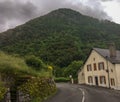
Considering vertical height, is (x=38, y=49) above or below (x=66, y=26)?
below

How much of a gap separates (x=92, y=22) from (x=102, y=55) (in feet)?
394

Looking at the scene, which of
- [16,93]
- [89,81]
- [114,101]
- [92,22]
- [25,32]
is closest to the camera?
[16,93]

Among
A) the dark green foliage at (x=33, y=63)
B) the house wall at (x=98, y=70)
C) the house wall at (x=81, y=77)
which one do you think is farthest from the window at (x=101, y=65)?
the dark green foliage at (x=33, y=63)

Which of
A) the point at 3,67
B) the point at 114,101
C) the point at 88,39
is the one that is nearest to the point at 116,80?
the point at 114,101

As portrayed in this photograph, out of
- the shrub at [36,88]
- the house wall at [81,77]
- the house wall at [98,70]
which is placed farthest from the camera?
the house wall at [81,77]

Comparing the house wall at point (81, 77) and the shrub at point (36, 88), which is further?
the house wall at point (81, 77)

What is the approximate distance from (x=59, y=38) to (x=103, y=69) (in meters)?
76.6

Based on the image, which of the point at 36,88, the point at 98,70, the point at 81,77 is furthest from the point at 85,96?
the point at 81,77

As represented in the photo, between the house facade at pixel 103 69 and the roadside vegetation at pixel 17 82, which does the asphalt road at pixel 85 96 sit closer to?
the roadside vegetation at pixel 17 82

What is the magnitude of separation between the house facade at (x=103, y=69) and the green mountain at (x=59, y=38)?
28333 mm

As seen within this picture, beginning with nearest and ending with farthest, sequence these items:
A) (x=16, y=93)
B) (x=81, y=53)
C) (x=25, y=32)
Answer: (x=16, y=93) → (x=81, y=53) → (x=25, y=32)

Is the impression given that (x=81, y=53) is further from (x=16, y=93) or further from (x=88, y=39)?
(x=16, y=93)

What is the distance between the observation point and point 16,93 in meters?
22.6

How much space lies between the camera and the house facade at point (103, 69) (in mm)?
52438
